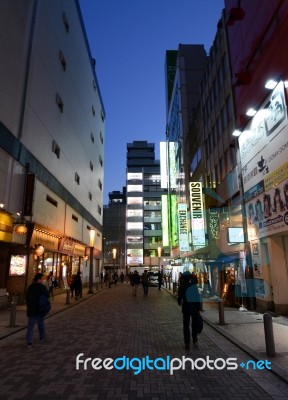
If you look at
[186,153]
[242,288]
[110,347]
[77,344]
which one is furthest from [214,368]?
[186,153]

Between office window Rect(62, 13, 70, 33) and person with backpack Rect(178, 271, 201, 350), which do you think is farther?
office window Rect(62, 13, 70, 33)

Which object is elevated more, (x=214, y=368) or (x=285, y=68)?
(x=285, y=68)

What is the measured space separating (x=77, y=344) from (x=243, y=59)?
1633 cm

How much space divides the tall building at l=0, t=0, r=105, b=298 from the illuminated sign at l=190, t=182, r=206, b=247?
11.1 meters

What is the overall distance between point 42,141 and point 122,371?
18.7m

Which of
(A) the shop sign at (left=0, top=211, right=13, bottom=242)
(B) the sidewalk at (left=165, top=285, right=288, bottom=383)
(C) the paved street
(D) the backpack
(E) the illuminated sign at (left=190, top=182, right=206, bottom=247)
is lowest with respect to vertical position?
(C) the paved street

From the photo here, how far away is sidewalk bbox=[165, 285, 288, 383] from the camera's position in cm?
707

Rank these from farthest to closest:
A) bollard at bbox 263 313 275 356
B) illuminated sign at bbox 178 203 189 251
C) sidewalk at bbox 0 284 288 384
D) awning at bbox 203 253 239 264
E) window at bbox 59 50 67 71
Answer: illuminated sign at bbox 178 203 189 251 → window at bbox 59 50 67 71 → awning at bbox 203 253 239 264 → bollard at bbox 263 313 275 356 → sidewalk at bbox 0 284 288 384

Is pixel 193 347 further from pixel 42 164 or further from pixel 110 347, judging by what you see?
pixel 42 164

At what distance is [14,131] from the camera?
57.7 ft

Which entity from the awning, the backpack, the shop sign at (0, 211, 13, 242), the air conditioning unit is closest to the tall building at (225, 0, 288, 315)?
the air conditioning unit

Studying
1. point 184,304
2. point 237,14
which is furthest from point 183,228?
point 184,304

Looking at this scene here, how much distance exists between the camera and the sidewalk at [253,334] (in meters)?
7.07

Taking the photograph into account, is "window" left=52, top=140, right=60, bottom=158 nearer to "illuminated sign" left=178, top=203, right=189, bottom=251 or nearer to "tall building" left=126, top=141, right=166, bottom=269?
"illuminated sign" left=178, top=203, right=189, bottom=251
